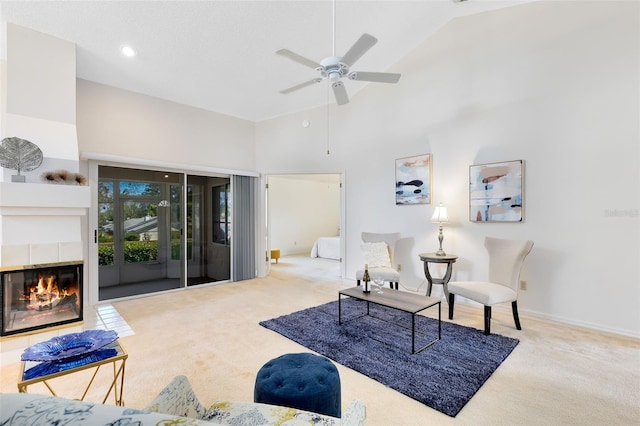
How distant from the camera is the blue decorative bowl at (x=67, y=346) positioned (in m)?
1.57

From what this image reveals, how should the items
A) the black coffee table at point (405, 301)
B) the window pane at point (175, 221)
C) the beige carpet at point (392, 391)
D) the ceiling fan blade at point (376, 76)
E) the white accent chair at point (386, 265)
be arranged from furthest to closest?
1. the window pane at point (175, 221)
2. the white accent chair at point (386, 265)
3. the black coffee table at point (405, 301)
4. the ceiling fan blade at point (376, 76)
5. the beige carpet at point (392, 391)

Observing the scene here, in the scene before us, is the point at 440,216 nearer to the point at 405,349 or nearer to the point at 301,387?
the point at 405,349

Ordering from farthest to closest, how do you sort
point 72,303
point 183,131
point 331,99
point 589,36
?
point 331,99 < point 183,131 < point 589,36 < point 72,303

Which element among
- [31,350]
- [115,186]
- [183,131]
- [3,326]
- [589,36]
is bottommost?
[3,326]

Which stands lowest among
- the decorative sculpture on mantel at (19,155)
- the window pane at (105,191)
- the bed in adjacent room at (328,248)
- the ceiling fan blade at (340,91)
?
the bed in adjacent room at (328,248)

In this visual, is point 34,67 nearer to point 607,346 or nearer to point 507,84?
point 507,84

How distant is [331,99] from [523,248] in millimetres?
3928

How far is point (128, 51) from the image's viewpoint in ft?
12.3

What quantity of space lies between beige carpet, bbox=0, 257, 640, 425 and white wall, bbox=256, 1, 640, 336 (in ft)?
1.92

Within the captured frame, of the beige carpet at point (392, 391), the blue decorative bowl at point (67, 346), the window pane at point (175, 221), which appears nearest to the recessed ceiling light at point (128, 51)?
the window pane at point (175, 221)

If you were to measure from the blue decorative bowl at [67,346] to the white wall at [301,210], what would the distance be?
6967 millimetres

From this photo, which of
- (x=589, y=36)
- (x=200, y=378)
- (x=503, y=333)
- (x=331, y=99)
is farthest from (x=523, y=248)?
(x=331, y=99)

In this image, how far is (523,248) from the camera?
11.3ft

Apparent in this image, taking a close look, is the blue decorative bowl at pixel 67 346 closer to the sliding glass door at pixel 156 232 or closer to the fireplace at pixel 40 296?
the fireplace at pixel 40 296
